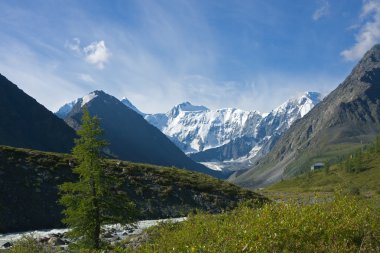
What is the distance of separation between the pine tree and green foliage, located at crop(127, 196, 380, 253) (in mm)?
9428

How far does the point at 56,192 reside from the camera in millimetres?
48812

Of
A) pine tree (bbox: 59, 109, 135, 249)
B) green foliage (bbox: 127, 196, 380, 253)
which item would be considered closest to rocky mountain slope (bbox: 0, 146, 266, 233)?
pine tree (bbox: 59, 109, 135, 249)

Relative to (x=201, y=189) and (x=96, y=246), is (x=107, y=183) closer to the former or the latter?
(x=96, y=246)

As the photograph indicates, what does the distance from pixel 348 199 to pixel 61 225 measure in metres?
32.9

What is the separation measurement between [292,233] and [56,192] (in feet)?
131

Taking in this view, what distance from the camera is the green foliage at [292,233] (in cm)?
1273

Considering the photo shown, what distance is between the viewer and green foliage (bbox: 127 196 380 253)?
1273cm

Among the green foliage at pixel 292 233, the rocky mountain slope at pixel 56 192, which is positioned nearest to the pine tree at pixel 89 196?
the green foliage at pixel 292 233

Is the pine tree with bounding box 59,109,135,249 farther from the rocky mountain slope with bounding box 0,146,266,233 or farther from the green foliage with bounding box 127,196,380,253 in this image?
the rocky mountain slope with bounding box 0,146,266,233

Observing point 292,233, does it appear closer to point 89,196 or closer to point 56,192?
point 89,196

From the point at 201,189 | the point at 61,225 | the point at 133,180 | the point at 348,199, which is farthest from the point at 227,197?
the point at 348,199

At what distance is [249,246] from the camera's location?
12234 mm

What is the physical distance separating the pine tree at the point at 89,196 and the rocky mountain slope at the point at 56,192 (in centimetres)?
1812

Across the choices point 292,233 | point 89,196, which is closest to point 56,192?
point 89,196
